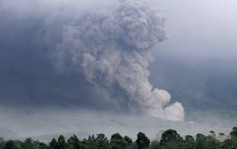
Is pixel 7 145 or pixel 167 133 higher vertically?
pixel 167 133

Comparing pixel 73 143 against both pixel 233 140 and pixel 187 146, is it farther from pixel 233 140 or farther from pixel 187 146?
pixel 233 140

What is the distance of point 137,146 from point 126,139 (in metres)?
5.48

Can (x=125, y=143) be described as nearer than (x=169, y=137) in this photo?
Yes

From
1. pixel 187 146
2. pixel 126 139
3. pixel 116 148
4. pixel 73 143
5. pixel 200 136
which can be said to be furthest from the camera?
pixel 200 136

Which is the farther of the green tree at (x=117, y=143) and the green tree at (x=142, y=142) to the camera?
the green tree at (x=142, y=142)

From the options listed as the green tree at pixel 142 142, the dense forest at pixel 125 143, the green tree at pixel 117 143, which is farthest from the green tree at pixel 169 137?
the green tree at pixel 117 143

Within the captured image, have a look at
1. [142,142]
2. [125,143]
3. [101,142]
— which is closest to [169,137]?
[142,142]

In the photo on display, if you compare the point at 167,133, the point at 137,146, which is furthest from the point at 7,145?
the point at 167,133

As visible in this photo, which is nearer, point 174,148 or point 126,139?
point 174,148

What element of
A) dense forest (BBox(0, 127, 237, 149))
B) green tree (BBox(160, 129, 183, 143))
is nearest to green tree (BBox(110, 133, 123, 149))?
dense forest (BBox(0, 127, 237, 149))

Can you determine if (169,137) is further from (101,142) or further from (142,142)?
(101,142)

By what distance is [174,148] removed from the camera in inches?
3204

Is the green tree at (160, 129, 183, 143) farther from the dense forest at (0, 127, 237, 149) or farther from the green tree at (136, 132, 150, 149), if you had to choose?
the green tree at (136, 132, 150, 149)

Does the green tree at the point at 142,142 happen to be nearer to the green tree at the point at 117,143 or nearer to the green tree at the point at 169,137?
the green tree at the point at 117,143
